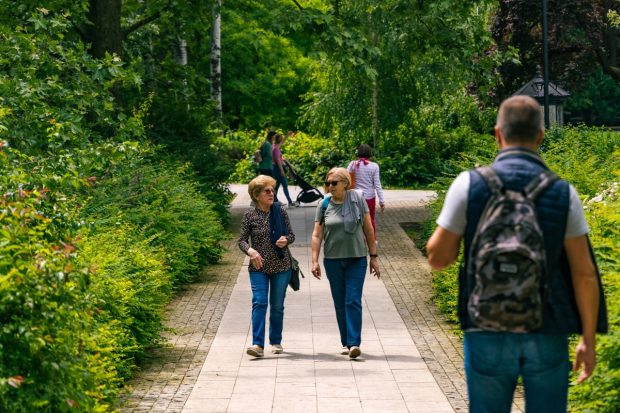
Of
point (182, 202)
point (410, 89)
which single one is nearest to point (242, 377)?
point (182, 202)

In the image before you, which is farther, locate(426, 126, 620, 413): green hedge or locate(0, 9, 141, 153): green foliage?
locate(0, 9, 141, 153): green foliage

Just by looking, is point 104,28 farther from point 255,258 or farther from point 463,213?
point 463,213

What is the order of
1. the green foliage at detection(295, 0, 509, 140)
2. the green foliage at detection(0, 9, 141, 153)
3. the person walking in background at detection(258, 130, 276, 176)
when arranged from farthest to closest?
the person walking in background at detection(258, 130, 276, 176)
the green foliage at detection(295, 0, 509, 140)
the green foliage at detection(0, 9, 141, 153)

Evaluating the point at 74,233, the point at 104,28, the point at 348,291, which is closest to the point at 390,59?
the point at 104,28

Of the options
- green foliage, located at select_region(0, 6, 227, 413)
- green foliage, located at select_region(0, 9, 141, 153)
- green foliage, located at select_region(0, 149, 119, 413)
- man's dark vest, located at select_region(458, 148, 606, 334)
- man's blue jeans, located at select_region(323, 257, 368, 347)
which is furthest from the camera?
green foliage, located at select_region(0, 9, 141, 153)

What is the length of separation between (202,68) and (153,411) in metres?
45.1

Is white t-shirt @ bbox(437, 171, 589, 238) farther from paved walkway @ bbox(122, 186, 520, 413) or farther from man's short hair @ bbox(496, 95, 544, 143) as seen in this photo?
paved walkway @ bbox(122, 186, 520, 413)

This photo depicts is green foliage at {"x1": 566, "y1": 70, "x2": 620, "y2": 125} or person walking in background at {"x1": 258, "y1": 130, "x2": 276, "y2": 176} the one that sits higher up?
green foliage at {"x1": 566, "y1": 70, "x2": 620, "y2": 125}

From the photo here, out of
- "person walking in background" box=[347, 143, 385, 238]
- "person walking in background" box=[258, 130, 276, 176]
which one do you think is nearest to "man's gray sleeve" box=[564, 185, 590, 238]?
"person walking in background" box=[347, 143, 385, 238]

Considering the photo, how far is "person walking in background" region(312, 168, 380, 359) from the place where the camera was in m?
10.2

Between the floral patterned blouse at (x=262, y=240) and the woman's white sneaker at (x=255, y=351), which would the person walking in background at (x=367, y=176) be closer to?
the floral patterned blouse at (x=262, y=240)

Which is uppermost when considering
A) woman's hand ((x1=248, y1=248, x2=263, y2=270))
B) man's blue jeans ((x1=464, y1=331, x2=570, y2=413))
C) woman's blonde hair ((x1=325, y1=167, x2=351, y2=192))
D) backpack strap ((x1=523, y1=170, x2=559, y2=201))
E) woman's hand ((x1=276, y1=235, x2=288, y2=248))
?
backpack strap ((x1=523, y1=170, x2=559, y2=201))

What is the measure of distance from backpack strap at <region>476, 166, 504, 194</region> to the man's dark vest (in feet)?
0.05

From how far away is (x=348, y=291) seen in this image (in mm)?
10344
